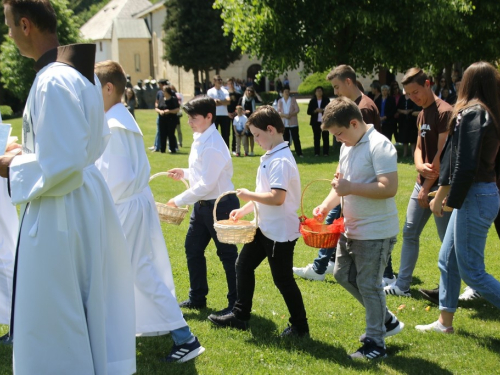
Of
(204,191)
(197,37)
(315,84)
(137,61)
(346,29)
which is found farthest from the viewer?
(137,61)

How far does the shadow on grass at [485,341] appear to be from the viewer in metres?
5.11

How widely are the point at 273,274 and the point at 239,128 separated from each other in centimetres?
1401

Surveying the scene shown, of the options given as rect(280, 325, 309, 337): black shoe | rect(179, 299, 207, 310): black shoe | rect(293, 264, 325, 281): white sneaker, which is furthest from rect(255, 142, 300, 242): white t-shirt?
rect(293, 264, 325, 281): white sneaker

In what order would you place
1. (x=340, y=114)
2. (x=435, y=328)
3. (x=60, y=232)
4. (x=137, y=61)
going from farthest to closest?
(x=137, y=61)
(x=435, y=328)
(x=340, y=114)
(x=60, y=232)

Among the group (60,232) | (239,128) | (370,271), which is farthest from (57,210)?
(239,128)

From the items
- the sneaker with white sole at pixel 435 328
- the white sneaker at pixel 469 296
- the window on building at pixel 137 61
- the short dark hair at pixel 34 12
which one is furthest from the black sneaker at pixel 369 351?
the window on building at pixel 137 61

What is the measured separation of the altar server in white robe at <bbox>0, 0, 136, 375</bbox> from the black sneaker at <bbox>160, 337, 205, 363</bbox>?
1252mm

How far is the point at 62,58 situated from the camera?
11.7ft

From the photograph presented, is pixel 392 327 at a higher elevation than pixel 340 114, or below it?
below

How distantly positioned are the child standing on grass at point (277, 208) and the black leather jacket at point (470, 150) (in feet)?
3.96

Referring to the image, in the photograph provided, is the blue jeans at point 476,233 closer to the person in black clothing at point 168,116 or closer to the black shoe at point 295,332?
the black shoe at point 295,332

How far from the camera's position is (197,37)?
5291 centimetres

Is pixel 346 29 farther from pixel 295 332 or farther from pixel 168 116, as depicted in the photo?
pixel 295 332

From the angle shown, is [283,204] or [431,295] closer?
[283,204]
